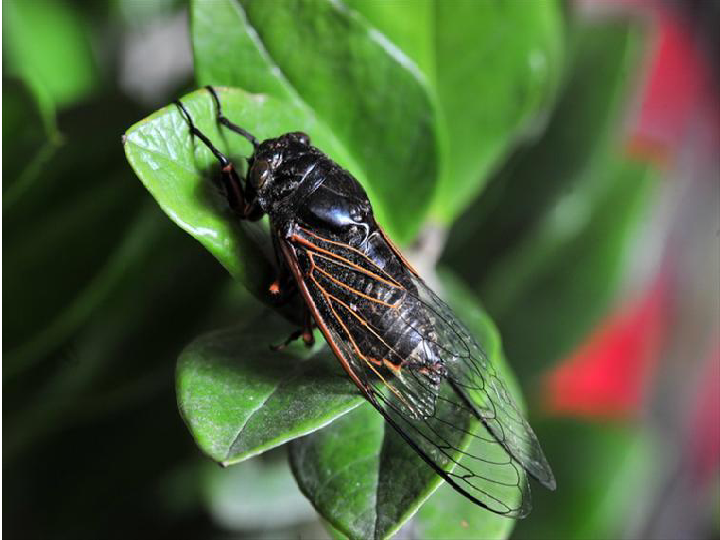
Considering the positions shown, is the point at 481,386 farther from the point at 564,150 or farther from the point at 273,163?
the point at 564,150

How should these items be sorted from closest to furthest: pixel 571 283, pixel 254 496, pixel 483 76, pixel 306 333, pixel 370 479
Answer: pixel 370 479 < pixel 306 333 < pixel 483 76 < pixel 254 496 < pixel 571 283

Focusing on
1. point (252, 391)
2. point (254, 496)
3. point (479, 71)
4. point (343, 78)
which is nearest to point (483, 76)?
point (479, 71)

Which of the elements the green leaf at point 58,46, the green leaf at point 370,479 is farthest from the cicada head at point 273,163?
the green leaf at point 58,46

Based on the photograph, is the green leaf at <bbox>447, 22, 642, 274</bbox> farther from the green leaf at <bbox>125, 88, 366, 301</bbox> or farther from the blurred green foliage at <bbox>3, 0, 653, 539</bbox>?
the green leaf at <bbox>125, 88, 366, 301</bbox>

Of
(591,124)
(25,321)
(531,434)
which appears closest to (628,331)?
(591,124)

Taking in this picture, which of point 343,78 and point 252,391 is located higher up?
point 343,78

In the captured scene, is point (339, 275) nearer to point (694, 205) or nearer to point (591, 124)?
point (591, 124)
